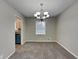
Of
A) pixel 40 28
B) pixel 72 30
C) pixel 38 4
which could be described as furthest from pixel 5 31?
pixel 40 28

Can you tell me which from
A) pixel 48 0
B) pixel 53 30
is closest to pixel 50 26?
pixel 53 30

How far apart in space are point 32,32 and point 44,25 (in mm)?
1447

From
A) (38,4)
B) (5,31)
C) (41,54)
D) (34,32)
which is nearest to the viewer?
(5,31)

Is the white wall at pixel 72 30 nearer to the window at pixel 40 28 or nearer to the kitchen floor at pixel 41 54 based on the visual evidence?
the kitchen floor at pixel 41 54

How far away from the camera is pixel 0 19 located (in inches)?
155

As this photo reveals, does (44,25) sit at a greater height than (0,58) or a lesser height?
greater

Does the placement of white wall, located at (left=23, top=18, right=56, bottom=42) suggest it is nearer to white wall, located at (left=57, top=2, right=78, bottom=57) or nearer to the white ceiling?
white wall, located at (left=57, top=2, right=78, bottom=57)

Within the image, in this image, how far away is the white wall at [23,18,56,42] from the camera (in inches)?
425

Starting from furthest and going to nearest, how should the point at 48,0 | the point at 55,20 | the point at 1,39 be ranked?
the point at 55,20, the point at 48,0, the point at 1,39

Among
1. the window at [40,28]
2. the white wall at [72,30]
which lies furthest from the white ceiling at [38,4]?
the window at [40,28]

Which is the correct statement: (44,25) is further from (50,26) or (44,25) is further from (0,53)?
(0,53)

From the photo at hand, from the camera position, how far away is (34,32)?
10.9 metres

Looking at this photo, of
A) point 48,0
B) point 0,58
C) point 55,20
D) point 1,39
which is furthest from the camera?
point 55,20

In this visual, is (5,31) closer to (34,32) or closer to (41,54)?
(41,54)
